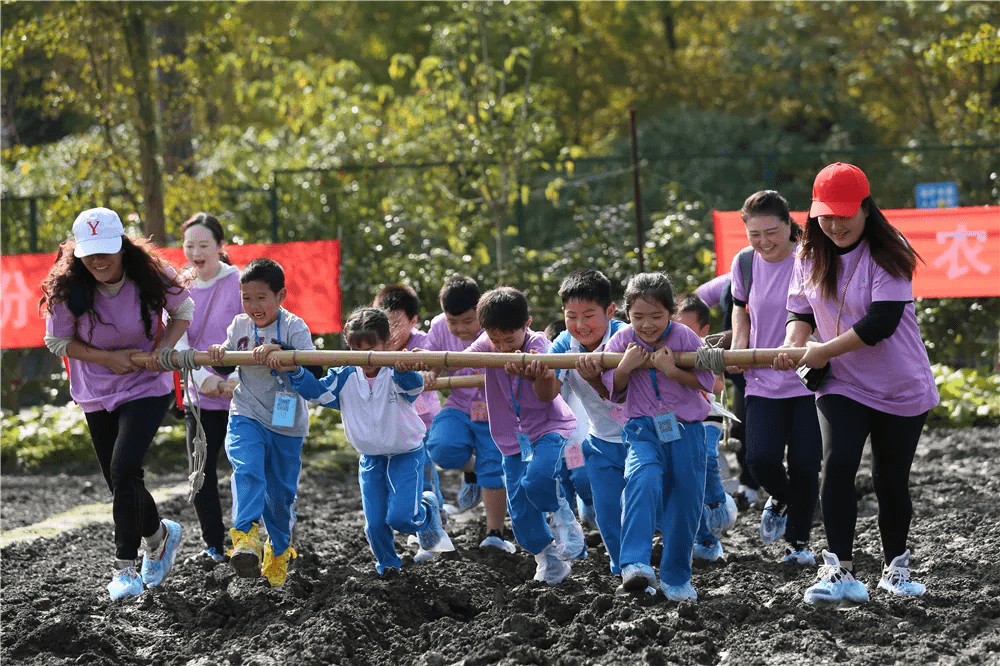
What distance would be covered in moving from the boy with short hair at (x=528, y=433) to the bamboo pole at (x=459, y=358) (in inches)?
8.2

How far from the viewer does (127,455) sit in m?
5.81

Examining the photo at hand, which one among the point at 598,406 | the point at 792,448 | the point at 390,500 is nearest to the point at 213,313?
the point at 390,500

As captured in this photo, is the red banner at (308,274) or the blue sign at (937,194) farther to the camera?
the blue sign at (937,194)

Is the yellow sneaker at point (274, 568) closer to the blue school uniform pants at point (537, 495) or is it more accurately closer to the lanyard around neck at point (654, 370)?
the blue school uniform pants at point (537, 495)

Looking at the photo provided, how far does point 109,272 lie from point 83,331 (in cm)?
33

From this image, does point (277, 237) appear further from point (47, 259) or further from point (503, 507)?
point (503, 507)

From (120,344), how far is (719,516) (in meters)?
3.06

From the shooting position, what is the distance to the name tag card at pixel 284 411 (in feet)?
19.5

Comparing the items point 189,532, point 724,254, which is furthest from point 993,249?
point 189,532

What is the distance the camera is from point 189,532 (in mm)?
7629

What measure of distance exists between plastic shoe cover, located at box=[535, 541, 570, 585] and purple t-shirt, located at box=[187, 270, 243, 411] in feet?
6.31

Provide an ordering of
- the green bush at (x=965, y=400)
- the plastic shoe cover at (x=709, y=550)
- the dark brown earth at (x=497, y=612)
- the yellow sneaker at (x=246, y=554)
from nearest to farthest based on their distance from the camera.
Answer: the dark brown earth at (x=497, y=612) → the yellow sneaker at (x=246, y=554) → the plastic shoe cover at (x=709, y=550) → the green bush at (x=965, y=400)

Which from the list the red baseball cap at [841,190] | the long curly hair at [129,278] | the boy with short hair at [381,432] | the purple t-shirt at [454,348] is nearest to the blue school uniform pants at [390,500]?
the boy with short hair at [381,432]

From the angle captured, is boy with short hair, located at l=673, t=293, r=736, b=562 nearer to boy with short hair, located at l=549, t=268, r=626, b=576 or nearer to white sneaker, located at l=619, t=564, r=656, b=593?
boy with short hair, located at l=549, t=268, r=626, b=576
